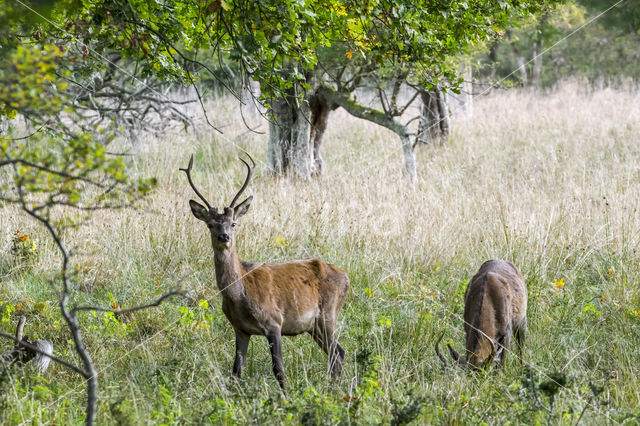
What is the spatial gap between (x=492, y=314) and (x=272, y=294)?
1490 millimetres

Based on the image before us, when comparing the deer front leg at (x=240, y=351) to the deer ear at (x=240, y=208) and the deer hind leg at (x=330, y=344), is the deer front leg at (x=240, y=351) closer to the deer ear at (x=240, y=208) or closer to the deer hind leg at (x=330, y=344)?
the deer hind leg at (x=330, y=344)

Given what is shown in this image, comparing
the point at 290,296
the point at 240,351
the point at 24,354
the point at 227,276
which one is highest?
the point at 227,276

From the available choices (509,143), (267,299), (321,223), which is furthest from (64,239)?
(509,143)

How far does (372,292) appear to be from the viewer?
6559 millimetres

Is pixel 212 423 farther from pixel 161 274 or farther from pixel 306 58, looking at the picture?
pixel 161 274

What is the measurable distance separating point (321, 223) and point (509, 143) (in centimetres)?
681

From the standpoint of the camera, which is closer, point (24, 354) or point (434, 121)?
point (24, 354)

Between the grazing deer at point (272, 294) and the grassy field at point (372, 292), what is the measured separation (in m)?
0.20

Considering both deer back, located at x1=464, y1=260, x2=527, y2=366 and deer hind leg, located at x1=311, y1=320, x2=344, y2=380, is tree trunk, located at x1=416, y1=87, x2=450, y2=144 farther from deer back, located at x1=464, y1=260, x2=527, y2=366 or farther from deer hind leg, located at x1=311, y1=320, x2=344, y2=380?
deer hind leg, located at x1=311, y1=320, x2=344, y2=380

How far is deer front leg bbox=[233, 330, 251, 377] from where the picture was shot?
5.17m

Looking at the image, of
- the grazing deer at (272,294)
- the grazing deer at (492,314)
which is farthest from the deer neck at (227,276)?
the grazing deer at (492,314)

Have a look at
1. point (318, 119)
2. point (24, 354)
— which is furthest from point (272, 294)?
point (318, 119)

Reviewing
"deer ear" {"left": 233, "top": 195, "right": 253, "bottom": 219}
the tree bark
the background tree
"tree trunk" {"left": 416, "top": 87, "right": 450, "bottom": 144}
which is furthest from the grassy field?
the background tree

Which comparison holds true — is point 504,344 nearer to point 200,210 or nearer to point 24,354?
point 200,210
